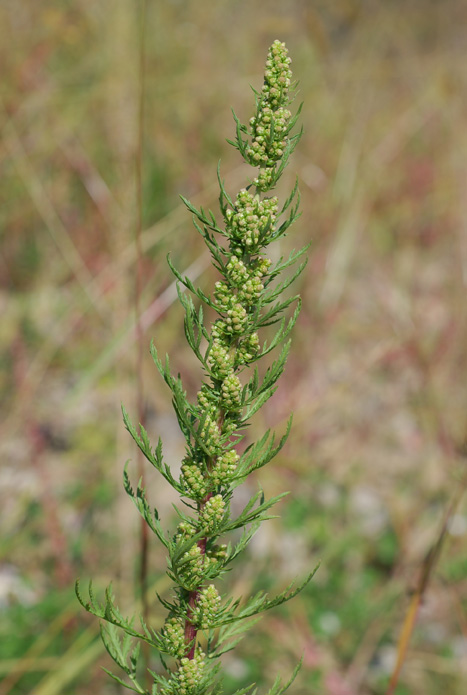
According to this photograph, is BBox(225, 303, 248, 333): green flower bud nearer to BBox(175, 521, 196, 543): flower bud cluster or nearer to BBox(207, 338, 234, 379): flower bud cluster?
BBox(207, 338, 234, 379): flower bud cluster

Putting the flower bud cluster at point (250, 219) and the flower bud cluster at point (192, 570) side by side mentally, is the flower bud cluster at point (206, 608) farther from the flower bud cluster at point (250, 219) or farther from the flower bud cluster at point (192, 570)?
the flower bud cluster at point (250, 219)

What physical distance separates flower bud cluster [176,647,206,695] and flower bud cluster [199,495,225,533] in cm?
16

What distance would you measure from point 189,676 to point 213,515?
19cm

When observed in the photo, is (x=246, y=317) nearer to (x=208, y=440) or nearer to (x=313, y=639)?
(x=208, y=440)

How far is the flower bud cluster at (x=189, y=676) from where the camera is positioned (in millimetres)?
726

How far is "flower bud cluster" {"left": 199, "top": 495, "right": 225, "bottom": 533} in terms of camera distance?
2.21ft

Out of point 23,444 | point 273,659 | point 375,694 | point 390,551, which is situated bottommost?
point 375,694

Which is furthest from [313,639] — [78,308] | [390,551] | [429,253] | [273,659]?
[429,253]

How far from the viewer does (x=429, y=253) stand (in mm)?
5062

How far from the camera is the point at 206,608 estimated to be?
0.72 metres

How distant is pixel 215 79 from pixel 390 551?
254 centimetres

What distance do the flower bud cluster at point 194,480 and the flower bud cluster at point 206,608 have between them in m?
0.11

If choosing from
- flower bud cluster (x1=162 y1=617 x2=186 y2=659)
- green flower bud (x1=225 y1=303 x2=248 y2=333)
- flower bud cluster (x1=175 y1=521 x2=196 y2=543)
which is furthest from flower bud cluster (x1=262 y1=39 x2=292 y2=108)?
flower bud cluster (x1=162 y1=617 x2=186 y2=659)

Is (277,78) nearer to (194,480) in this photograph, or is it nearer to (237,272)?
(237,272)
